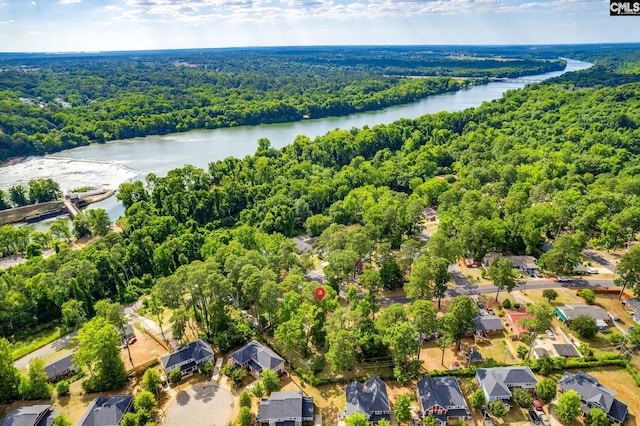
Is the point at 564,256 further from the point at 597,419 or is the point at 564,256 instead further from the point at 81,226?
the point at 81,226

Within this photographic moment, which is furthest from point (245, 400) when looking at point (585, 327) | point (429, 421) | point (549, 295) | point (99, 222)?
point (99, 222)

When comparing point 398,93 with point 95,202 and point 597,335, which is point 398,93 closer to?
point 95,202

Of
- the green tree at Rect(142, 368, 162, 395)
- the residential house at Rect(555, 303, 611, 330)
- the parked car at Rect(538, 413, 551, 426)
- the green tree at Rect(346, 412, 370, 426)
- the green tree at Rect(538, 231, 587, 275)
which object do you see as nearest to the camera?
the green tree at Rect(346, 412, 370, 426)

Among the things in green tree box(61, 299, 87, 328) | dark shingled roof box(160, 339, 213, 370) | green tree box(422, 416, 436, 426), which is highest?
green tree box(61, 299, 87, 328)

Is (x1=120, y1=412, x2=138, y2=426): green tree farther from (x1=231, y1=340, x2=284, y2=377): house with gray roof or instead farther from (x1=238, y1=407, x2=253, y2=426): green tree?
(x1=231, y1=340, x2=284, y2=377): house with gray roof

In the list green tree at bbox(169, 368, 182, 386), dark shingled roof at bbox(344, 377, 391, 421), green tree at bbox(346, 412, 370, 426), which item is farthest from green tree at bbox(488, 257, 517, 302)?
green tree at bbox(169, 368, 182, 386)
